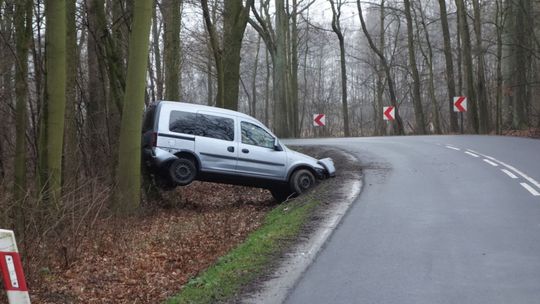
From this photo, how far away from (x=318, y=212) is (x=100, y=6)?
25.7 feet

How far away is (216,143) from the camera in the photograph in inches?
588

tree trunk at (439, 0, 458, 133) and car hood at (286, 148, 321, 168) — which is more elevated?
tree trunk at (439, 0, 458, 133)

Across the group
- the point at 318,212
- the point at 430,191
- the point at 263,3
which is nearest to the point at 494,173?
the point at 430,191

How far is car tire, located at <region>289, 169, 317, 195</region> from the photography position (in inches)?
614

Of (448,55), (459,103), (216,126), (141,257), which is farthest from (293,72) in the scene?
(141,257)

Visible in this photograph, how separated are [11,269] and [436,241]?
19.4ft

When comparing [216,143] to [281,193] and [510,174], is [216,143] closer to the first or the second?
[281,193]

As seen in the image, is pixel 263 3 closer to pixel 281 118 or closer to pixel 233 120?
pixel 281 118

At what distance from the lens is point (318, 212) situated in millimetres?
11430


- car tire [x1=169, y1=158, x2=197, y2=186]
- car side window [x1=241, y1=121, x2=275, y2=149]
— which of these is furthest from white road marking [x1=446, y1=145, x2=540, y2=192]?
car tire [x1=169, y1=158, x2=197, y2=186]

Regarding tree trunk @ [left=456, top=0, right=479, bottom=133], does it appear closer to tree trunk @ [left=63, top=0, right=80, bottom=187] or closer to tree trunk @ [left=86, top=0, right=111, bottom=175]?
tree trunk @ [left=86, top=0, right=111, bottom=175]

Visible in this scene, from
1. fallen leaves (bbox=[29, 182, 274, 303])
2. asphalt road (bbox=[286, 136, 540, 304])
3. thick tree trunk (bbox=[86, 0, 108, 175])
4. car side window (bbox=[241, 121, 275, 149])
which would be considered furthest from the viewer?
thick tree trunk (bbox=[86, 0, 108, 175])

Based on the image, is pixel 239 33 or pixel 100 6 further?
pixel 239 33

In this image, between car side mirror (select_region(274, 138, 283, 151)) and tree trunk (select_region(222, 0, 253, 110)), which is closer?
car side mirror (select_region(274, 138, 283, 151))
